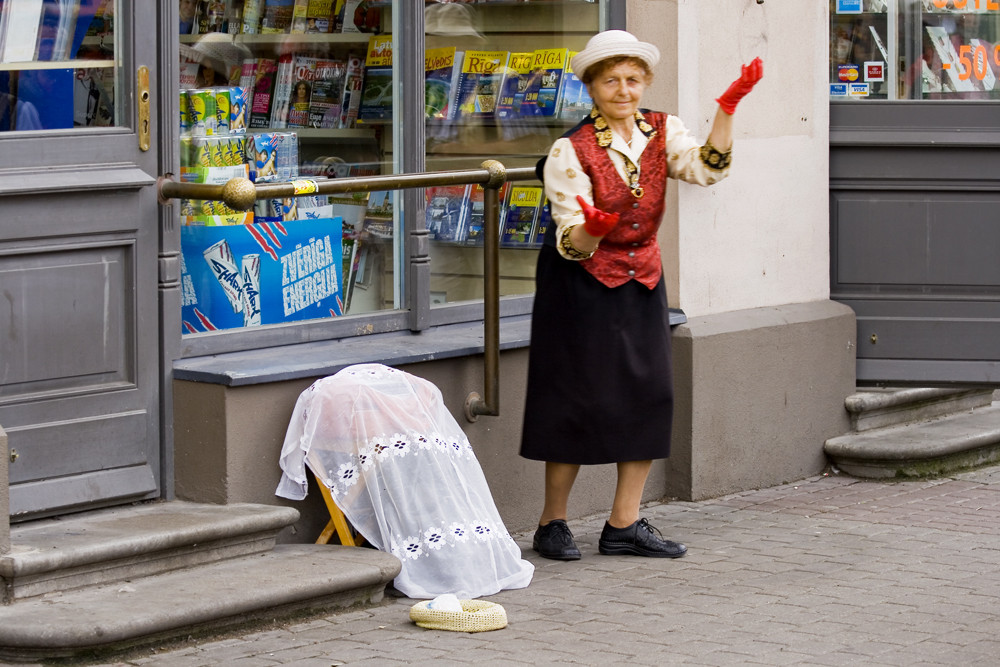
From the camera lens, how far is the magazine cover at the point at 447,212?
6.26m

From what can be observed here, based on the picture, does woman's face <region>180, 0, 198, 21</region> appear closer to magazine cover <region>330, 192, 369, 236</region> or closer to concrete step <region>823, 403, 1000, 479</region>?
magazine cover <region>330, 192, 369, 236</region>

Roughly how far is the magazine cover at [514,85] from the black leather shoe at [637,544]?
1890 millimetres

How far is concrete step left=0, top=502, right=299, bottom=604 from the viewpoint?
177 inches

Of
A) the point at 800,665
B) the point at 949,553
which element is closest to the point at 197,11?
the point at 800,665

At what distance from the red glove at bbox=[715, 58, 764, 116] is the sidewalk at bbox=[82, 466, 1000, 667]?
1.60 meters

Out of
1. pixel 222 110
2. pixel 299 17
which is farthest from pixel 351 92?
pixel 222 110

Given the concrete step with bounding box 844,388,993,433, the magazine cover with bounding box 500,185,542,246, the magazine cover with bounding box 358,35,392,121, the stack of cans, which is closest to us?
the stack of cans

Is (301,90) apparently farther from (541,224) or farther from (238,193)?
(541,224)

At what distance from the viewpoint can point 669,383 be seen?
5.68 m

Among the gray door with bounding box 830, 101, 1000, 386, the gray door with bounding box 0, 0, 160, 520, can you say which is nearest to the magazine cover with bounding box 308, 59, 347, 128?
the gray door with bounding box 0, 0, 160, 520

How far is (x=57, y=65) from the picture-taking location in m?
5.02

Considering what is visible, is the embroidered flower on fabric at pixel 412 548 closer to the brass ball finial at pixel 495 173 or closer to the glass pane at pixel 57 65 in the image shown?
the brass ball finial at pixel 495 173

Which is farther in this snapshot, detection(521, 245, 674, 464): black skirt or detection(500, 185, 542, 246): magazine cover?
detection(500, 185, 542, 246): magazine cover

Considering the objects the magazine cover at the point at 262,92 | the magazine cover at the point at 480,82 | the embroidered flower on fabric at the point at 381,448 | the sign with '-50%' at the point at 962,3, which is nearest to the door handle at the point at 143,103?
the magazine cover at the point at 262,92
